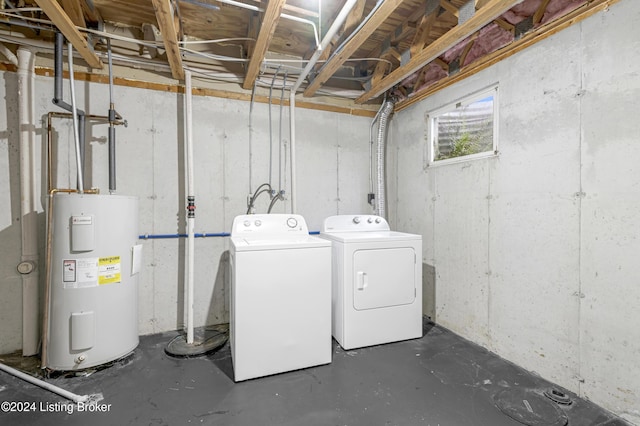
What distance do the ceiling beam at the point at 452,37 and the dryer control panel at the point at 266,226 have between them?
1570 mm

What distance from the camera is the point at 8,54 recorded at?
2170mm

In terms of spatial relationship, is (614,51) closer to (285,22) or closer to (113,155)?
(285,22)

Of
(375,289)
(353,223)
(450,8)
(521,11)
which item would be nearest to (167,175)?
(353,223)

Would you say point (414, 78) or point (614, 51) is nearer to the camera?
point (614, 51)

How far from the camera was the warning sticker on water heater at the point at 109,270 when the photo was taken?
2020 mm

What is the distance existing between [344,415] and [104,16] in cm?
346

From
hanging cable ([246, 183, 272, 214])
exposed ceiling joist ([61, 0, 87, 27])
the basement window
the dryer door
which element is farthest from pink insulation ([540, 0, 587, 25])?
exposed ceiling joist ([61, 0, 87, 27])

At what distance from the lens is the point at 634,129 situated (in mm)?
1499

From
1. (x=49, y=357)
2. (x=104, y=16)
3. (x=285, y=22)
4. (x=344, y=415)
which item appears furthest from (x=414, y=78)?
(x=49, y=357)

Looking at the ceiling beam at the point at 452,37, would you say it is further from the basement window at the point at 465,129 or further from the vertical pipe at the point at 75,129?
the vertical pipe at the point at 75,129

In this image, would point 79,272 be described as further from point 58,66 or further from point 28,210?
point 58,66

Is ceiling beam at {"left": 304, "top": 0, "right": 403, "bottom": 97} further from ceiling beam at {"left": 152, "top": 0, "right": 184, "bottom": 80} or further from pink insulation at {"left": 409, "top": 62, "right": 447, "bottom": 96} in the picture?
ceiling beam at {"left": 152, "top": 0, "right": 184, "bottom": 80}

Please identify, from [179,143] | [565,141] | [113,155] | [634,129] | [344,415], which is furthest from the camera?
[179,143]

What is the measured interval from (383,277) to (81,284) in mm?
2230
